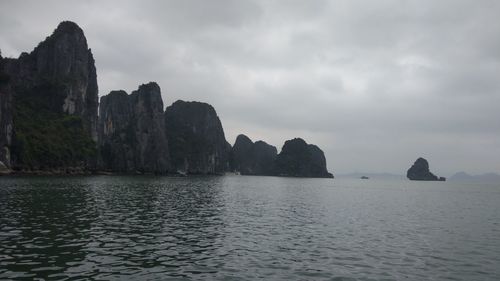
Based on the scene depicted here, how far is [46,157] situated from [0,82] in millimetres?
34167

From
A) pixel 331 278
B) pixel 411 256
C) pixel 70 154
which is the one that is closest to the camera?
pixel 331 278

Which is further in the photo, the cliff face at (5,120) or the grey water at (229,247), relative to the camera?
the cliff face at (5,120)

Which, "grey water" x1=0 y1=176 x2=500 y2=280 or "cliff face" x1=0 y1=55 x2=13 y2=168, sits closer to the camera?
"grey water" x1=0 y1=176 x2=500 y2=280

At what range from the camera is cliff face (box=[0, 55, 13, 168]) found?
440ft

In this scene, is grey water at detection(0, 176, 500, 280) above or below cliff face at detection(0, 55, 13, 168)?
below

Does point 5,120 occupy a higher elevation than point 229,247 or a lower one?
higher

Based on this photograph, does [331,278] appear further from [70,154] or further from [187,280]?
[70,154]

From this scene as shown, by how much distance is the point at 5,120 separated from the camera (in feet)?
452

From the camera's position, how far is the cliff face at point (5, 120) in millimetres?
134150

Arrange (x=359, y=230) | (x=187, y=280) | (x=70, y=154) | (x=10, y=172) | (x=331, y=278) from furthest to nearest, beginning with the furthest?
(x=70, y=154) → (x=10, y=172) → (x=359, y=230) → (x=331, y=278) → (x=187, y=280)

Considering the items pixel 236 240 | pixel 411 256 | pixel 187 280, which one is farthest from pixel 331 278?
pixel 236 240

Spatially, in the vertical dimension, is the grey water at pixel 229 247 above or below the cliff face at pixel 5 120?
below

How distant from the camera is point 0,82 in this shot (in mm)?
140250

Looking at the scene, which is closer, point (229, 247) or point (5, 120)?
point (229, 247)
